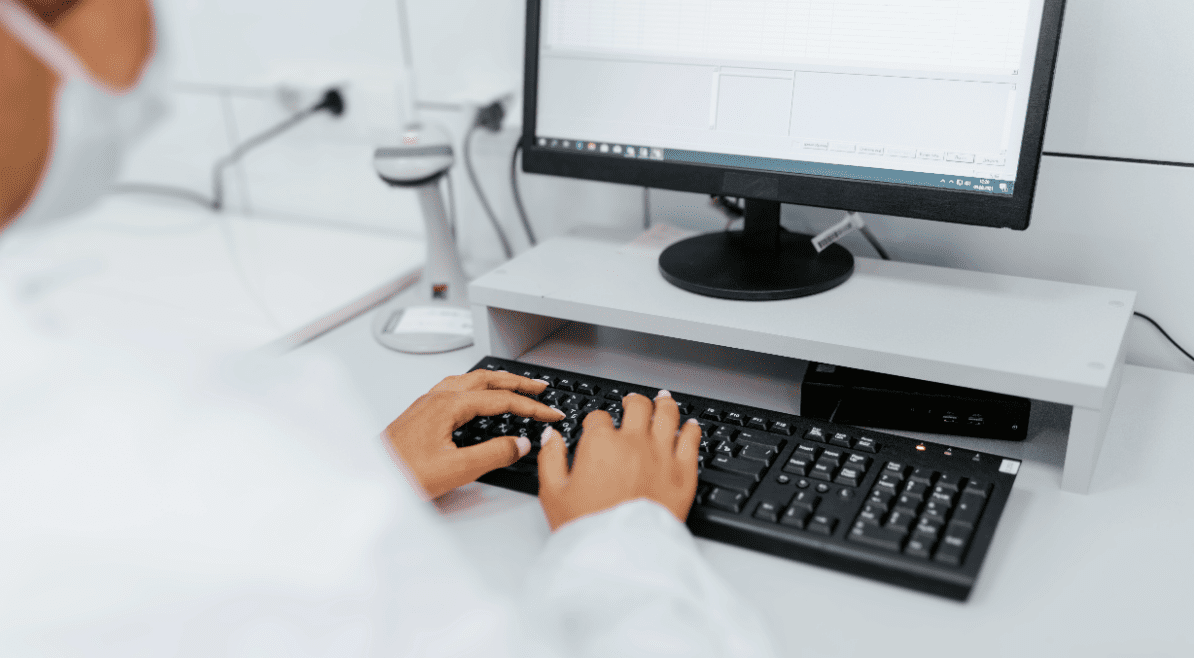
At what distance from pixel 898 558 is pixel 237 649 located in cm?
38

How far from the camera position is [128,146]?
423 millimetres

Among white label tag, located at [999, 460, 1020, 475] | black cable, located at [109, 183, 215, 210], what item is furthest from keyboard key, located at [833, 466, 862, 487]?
black cable, located at [109, 183, 215, 210]

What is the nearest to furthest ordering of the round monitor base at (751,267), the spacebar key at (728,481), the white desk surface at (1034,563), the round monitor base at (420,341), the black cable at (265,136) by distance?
the white desk surface at (1034,563)
the spacebar key at (728,481)
the round monitor base at (751,267)
the round monitor base at (420,341)
the black cable at (265,136)

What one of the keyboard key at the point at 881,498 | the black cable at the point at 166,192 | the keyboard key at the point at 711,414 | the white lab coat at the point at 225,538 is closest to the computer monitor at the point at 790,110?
the keyboard key at the point at 711,414

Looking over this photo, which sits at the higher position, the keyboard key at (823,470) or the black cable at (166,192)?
the black cable at (166,192)

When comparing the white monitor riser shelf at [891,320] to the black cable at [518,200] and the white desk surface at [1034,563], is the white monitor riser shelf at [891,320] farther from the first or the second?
the black cable at [518,200]

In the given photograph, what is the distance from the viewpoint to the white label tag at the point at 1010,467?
0.62m

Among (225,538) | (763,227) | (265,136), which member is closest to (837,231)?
(763,227)

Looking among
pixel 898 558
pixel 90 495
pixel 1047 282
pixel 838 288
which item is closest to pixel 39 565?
pixel 90 495

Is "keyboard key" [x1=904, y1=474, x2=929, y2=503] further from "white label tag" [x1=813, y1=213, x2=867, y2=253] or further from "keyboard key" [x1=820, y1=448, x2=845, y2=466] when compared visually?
"white label tag" [x1=813, y1=213, x2=867, y2=253]

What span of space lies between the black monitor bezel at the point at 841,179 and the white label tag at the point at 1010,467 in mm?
195

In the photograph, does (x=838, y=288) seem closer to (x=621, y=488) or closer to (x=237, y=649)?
(x=621, y=488)

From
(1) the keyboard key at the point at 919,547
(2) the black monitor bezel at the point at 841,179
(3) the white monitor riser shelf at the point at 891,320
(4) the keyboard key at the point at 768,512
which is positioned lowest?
(4) the keyboard key at the point at 768,512

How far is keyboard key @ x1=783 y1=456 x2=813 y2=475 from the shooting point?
63 centimetres
